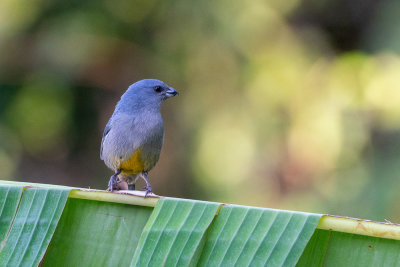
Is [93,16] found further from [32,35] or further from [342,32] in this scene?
[342,32]

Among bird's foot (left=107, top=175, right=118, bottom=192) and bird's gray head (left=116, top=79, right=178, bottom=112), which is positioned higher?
bird's gray head (left=116, top=79, right=178, bottom=112)

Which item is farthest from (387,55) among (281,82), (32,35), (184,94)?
(32,35)

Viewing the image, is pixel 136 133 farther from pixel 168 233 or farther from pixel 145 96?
pixel 168 233

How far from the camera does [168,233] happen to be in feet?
8.05

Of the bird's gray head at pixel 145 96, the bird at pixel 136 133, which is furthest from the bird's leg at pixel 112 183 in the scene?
the bird's gray head at pixel 145 96

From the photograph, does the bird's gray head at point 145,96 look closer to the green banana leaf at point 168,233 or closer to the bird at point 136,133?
the bird at point 136,133

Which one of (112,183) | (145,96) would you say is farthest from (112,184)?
(145,96)

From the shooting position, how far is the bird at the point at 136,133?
4.53 metres

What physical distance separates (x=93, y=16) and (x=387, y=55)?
417cm

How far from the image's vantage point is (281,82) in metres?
7.67

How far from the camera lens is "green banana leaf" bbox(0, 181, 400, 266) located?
2355mm

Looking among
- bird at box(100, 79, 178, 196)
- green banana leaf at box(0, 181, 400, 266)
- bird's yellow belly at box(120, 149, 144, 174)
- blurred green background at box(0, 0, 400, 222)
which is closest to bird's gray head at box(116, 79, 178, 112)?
bird at box(100, 79, 178, 196)

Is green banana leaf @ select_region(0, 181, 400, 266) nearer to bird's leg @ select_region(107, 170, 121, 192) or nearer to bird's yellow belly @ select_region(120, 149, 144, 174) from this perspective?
bird's leg @ select_region(107, 170, 121, 192)

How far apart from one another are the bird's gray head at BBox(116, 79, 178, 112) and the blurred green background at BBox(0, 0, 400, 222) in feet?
8.74
